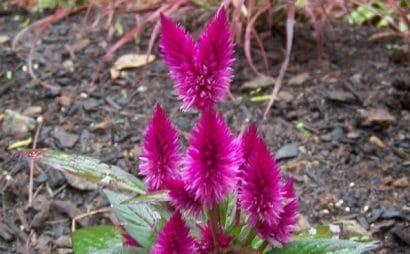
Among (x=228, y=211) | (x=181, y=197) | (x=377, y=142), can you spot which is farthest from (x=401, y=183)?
(x=181, y=197)

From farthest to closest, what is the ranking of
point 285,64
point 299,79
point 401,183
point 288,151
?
point 299,79
point 285,64
point 288,151
point 401,183

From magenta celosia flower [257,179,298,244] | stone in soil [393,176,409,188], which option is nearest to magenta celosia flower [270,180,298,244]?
magenta celosia flower [257,179,298,244]

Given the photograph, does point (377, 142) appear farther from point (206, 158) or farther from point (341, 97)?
point (206, 158)

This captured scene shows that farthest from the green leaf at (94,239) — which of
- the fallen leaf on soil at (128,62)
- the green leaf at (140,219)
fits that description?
the fallen leaf on soil at (128,62)

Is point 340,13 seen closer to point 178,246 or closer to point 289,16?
point 289,16

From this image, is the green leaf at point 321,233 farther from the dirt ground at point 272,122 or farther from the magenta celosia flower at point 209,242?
the dirt ground at point 272,122

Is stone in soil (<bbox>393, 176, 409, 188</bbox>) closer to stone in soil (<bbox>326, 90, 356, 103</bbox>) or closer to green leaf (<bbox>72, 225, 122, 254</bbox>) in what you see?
stone in soil (<bbox>326, 90, 356, 103</bbox>)

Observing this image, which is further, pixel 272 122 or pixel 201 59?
pixel 272 122
